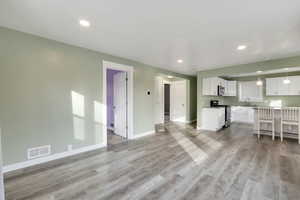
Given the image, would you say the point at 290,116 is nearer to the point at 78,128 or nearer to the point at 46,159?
the point at 78,128

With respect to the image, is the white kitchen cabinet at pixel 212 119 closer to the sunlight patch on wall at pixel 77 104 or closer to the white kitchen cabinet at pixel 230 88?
the white kitchen cabinet at pixel 230 88

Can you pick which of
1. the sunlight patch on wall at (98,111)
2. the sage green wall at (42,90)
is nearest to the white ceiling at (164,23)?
the sage green wall at (42,90)

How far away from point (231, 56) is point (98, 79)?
3.70 meters

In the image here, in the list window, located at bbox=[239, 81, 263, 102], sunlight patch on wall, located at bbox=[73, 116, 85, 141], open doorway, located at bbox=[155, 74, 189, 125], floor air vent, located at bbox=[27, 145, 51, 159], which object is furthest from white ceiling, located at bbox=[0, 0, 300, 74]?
window, located at bbox=[239, 81, 263, 102]

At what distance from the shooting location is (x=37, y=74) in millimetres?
2756

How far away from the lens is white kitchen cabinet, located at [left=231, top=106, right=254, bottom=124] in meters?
7.01

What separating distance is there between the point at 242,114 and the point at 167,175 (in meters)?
6.59

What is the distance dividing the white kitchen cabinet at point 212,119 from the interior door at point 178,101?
1.66 m

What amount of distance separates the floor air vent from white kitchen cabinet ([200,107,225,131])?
513cm

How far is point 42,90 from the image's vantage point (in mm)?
2818

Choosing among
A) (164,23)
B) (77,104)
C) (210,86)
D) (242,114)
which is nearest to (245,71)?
(210,86)

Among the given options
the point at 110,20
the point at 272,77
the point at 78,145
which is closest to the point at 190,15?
the point at 110,20

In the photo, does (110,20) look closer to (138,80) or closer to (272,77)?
(138,80)

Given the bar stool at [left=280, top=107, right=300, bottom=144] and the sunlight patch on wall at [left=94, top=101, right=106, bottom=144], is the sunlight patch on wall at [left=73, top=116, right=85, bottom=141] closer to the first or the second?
the sunlight patch on wall at [left=94, top=101, right=106, bottom=144]
